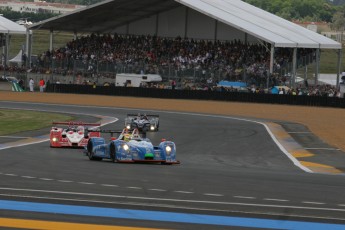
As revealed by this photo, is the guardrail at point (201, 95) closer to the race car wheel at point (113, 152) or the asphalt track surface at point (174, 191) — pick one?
the asphalt track surface at point (174, 191)

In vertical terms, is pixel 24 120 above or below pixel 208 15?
below

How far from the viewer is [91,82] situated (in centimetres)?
6341

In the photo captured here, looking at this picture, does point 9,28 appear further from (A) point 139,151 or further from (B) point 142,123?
(A) point 139,151

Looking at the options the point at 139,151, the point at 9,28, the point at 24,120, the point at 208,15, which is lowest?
the point at 24,120

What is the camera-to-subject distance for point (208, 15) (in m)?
62.0

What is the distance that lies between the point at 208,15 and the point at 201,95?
696 cm

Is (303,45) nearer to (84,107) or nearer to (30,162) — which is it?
(84,107)

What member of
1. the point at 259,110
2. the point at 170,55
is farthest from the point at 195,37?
the point at 259,110

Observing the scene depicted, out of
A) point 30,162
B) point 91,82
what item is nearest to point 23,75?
point 91,82

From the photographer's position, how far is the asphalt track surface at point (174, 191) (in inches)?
481

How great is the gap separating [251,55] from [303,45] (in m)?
3.72

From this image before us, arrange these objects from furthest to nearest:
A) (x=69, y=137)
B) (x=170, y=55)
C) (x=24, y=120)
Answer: (x=170, y=55), (x=24, y=120), (x=69, y=137)

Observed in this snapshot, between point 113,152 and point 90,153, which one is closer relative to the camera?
point 113,152

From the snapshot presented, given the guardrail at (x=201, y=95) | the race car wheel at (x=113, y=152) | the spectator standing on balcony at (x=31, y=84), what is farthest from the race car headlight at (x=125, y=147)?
the spectator standing on balcony at (x=31, y=84)
